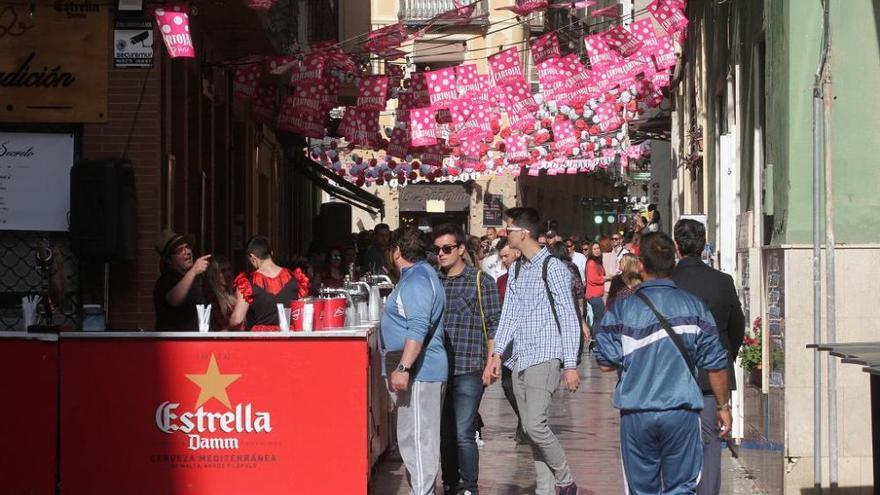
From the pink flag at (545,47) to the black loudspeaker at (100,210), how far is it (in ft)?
25.9

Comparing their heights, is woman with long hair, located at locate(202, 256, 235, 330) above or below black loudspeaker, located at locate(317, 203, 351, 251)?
below

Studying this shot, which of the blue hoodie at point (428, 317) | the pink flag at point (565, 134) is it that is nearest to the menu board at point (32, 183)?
the blue hoodie at point (428, 317)

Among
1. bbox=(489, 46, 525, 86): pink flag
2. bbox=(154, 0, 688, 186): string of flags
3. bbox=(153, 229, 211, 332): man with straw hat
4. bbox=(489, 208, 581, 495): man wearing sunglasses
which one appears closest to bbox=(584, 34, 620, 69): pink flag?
bbox=(154, 0, 688, 186): string of flags

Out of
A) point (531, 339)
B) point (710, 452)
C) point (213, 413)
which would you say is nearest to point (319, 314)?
point (213, 413)

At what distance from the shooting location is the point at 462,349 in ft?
34.5

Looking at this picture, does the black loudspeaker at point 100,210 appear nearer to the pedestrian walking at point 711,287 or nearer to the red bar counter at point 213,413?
the red bar counter at point 213,413

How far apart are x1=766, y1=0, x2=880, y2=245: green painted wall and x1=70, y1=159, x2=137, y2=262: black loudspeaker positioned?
534 cm

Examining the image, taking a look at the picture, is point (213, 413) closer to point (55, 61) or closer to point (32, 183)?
point (32, 183)

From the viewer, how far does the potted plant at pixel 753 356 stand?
11.8 metres

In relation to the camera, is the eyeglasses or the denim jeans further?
the eyeglasses

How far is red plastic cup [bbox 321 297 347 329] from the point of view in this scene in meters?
10.5

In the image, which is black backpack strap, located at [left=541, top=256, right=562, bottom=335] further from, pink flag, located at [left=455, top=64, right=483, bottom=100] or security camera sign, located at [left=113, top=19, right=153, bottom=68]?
pink flag, located at [left=455, top=64, right=483, bottom=100]

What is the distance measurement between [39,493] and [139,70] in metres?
4.70

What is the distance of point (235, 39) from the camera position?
59.4 feet
